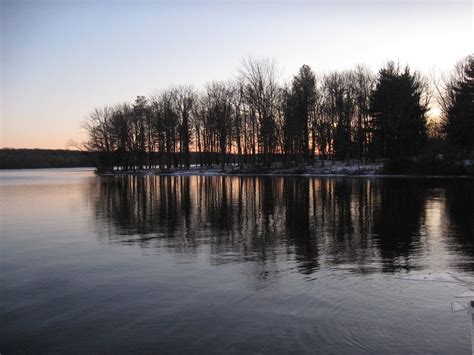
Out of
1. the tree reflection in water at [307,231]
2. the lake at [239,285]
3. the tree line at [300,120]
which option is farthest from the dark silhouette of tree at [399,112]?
the lake at [239,285]

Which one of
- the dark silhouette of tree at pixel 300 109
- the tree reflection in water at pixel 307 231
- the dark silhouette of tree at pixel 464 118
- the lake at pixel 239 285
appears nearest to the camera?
the lake at pixel 239 285

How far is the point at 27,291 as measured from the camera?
9070mm

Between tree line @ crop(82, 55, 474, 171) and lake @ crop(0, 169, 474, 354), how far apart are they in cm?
4465

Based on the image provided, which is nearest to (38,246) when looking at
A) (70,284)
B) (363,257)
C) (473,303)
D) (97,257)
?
(97,257)

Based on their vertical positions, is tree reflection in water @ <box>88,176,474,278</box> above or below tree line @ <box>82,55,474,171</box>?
below

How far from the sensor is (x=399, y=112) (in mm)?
62156

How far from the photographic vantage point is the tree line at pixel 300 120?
63031 millimetres

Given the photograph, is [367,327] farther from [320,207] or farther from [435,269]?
[320,207]

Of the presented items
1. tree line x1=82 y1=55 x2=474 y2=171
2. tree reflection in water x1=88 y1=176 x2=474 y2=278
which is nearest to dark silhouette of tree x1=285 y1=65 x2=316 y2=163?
tree line x1=82 y1=55 x2=474 y2=171

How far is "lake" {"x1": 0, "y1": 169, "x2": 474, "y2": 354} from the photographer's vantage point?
21.1 ft

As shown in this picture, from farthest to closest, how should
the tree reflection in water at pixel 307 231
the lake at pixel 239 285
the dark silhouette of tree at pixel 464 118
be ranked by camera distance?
the dark silhouette of tree at pixel 464 118, the tree reflection in water at pixel 307 231, the lake at pixel 239 285

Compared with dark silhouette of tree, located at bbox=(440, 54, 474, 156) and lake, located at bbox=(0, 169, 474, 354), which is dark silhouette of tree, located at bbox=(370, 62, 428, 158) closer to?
dark silhouette of tree, located at bbox=(440, 54, 474, 156)

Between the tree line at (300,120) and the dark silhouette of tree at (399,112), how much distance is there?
142mm

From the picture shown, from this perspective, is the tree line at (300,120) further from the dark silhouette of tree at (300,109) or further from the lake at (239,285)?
the lake at (239,285)
